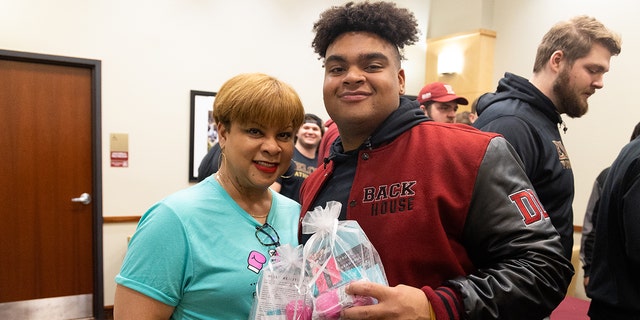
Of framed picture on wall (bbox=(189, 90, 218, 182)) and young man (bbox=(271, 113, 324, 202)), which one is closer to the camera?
young man (bbox=(271, 113, 324, 202))

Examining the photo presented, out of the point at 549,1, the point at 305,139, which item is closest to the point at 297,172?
the point at 305,139

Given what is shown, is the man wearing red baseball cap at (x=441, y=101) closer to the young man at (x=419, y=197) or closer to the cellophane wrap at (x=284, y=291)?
the young man at (x=419, y=197)

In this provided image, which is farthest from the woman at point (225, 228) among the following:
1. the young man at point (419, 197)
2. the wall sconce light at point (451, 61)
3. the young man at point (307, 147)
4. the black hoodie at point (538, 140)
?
the wall sconce light at point (451, 61)

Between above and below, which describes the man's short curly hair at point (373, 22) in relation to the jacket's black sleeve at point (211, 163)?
above

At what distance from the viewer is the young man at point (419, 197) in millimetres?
957

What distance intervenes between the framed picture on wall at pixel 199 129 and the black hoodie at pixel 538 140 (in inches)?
127

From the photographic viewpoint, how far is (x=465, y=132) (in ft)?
3.73

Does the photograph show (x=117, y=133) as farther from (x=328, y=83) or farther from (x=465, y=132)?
(x=465, y=132)

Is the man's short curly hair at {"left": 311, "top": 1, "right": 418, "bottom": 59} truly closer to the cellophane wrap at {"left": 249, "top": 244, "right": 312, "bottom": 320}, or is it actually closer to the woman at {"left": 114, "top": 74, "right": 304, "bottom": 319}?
the woman at {"left": 114, "top": 74, "right": 304, "bottom": 319}

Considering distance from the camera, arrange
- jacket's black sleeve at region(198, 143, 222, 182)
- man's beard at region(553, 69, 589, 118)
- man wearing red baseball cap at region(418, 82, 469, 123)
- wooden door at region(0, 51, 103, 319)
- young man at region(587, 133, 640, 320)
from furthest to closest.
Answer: wooden door at region(0, 51, 103, 319), man wearing red baseball cap at region(418, 82, 469, 123), jacket's black sleeve at region(198, 143, 222, 182), man's beard at region(553, 69, 589, 118), young man at region(587, 133, 640, 320)

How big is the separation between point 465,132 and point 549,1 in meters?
4.33

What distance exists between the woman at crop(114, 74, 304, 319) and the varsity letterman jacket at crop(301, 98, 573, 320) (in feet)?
0.80

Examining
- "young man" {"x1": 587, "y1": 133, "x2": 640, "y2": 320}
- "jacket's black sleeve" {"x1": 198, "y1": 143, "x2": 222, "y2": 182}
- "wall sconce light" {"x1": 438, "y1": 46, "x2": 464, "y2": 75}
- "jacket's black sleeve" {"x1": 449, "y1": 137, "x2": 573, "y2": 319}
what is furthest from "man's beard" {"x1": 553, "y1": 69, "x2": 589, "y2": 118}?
"wall sconce light" {"x1": 438, "y1": 46, "x2": 464, "y2": 75}

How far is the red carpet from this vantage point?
7.79ft
